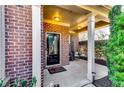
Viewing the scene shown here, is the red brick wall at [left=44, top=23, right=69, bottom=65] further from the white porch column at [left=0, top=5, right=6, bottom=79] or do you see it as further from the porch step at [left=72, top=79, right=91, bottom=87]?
the white porch column at [left=0, top=5, right=6, bottom=79]

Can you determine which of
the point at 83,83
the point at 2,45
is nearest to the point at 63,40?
the point at 83,83

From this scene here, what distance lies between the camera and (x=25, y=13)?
311 cm

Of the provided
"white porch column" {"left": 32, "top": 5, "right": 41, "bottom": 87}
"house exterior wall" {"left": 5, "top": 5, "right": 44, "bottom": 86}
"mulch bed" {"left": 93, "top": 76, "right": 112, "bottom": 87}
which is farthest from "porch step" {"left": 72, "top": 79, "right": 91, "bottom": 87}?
"house exterior wall" {"left": 5, "top": 5, "right": 44, "bottom": 86}

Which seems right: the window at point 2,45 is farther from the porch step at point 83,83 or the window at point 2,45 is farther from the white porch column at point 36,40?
the porch step at point 83,83

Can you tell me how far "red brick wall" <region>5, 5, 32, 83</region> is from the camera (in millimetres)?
2852

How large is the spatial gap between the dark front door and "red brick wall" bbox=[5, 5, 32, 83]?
4689 mm

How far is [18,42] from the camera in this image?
9.78ft

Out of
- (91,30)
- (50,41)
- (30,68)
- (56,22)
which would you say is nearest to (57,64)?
(50,41)

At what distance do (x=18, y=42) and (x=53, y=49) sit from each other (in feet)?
16.9

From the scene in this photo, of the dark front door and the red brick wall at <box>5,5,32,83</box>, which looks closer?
the red brick wall at <box>5,5,32,83</box>

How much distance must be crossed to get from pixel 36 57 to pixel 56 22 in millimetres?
4996
